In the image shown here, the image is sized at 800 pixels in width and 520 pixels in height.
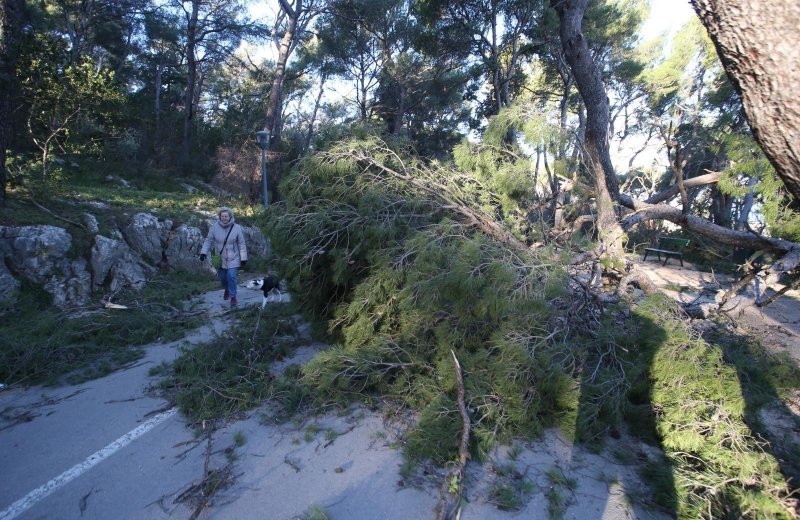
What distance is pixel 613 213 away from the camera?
14.2 ft

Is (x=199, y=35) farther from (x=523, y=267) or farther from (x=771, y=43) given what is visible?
(x=771, y=43)

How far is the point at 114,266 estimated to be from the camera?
6770mm

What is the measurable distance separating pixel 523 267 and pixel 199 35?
18.8 m

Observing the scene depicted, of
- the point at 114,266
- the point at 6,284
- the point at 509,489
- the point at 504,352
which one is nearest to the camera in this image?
the point at 509,489

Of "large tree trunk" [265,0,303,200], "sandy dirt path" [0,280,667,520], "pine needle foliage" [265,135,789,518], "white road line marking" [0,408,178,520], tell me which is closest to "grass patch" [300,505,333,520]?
"sandy dirt path" [0,280,667,520]

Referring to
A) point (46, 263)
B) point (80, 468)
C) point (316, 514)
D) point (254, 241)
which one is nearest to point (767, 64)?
point (316, 514)

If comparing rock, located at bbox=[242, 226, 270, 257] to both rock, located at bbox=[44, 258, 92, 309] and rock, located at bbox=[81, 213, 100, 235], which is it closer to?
rock, located at bbox=[81, 213, 100, 235]

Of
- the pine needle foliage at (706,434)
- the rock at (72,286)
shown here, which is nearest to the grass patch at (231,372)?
the pine needle foliage at (706,434)

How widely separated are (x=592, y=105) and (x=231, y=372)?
191 inches

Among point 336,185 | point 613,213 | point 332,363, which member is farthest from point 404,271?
point 613,213

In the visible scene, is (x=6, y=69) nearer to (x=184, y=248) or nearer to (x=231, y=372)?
(x=184, y=248)

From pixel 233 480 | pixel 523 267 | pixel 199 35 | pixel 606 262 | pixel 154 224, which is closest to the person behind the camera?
pixel 233 480

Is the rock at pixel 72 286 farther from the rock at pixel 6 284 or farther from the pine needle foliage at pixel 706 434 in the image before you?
the pine needle foliage at pixel 706 434

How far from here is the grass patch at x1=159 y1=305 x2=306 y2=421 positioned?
3215 millimetres
